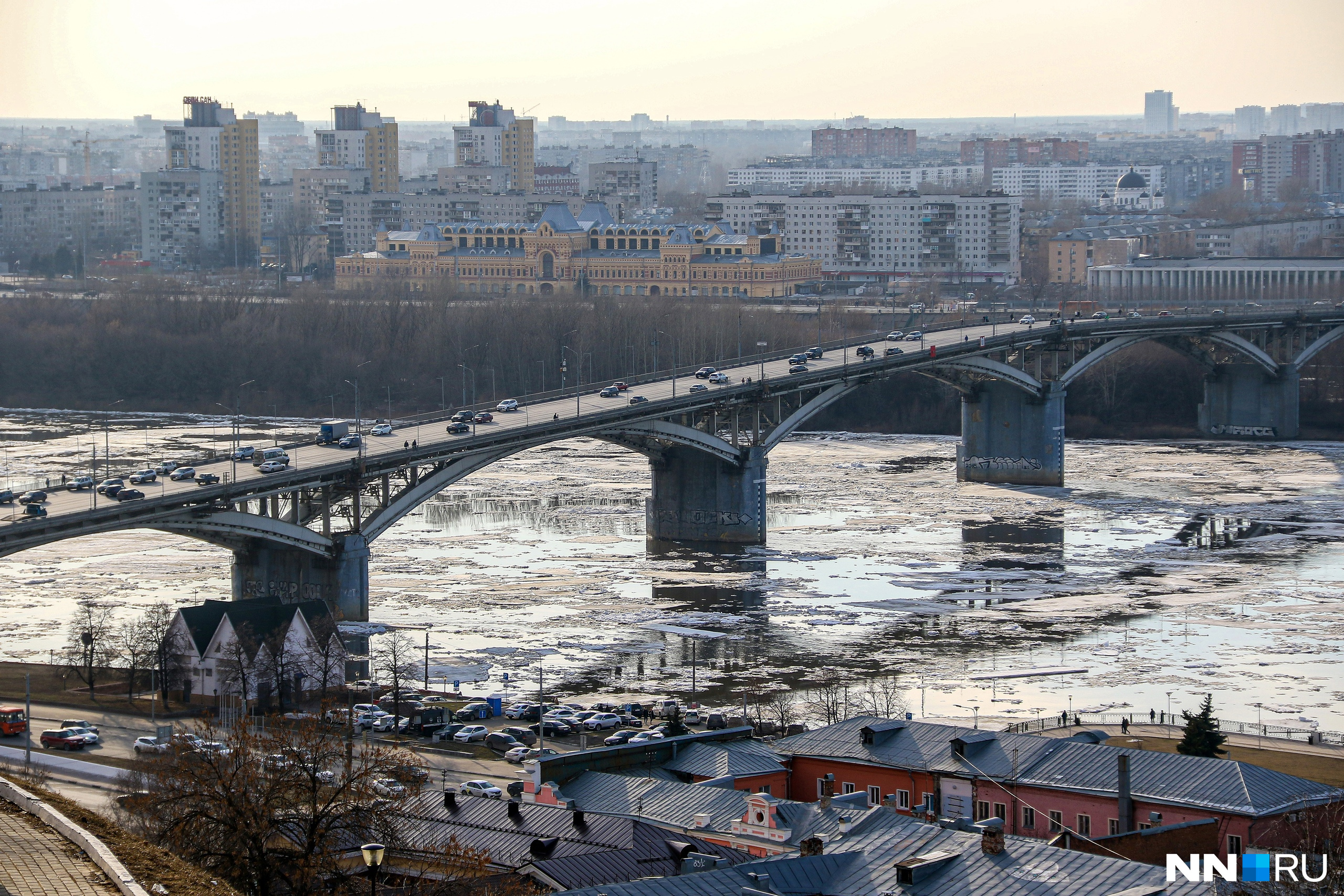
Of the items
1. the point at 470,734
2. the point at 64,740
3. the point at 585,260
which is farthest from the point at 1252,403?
the point at 64,740

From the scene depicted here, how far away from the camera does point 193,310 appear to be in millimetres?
110562

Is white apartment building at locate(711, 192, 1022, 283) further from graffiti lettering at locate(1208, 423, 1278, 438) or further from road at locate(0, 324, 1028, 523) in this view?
road at locate(0, 324, 1028, 523)

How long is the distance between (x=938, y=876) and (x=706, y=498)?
136 ft

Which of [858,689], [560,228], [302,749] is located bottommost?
[858,689]

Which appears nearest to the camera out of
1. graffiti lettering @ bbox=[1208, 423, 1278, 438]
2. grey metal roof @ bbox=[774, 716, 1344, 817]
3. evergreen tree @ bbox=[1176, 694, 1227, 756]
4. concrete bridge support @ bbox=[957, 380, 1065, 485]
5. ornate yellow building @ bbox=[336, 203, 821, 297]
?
grey metal roof @ bbox=[774, 716, 1344, 817]

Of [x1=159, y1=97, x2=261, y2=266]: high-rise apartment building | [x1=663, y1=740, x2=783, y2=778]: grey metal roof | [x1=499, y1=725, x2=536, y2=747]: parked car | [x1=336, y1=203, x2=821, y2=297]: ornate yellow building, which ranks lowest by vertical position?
[x1=499, y1=725, x2=536, y2=747]: parked car

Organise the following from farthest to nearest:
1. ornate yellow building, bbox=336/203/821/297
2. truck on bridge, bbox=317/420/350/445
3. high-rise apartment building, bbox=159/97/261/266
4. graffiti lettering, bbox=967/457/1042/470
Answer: high-rise apartment building, bbox=159/97/261/266
ornate yellow building, bbox=336/203/821/297
graffiti lettering, bbox=967/457/1042/470
truck on bridge, bbox=317/420/350/445

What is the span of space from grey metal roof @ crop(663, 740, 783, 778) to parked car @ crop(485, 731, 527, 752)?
19.4ft

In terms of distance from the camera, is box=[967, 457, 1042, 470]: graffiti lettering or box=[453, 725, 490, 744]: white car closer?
box=[453, 725, 490, 744]: white car

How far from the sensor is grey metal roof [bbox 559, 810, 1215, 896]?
19.8m

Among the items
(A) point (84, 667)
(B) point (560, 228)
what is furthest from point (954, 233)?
(A) point (84, 667)

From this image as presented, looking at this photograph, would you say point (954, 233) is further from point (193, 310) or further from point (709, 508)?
point (709, 508)

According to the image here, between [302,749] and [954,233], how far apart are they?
133290 mm

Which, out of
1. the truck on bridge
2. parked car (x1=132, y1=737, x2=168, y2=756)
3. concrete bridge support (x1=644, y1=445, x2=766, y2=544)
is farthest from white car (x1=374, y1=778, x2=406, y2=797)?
concrete bridge support (x1=644, y1=445, x2=766, y2=544)
